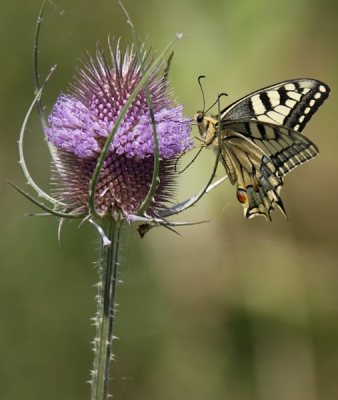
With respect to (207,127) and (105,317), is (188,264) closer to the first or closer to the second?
(207,127)

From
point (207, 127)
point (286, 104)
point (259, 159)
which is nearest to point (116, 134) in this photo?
point (207, 127)

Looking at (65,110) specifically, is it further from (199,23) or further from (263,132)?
(199,23)

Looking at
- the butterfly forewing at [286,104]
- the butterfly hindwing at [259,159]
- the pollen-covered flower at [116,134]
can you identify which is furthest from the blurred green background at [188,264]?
the pollen-covered flower at [116,134]

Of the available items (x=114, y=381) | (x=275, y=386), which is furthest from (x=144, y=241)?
(x=275, y=386)

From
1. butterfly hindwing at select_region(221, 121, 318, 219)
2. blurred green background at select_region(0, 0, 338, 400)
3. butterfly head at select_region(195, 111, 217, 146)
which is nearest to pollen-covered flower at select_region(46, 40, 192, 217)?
butterfly head at select_region(195, 111, 217, 146)

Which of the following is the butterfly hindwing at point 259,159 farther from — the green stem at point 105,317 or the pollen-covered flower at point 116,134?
the green stem at point 105,317

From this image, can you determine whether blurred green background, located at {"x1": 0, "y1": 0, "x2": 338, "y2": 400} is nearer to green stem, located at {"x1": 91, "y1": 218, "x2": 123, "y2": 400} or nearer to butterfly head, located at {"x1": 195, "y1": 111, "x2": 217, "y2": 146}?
butterfly head, located at {"x1": 195, "y1": 111, "x2": 217, "y2": 146}
